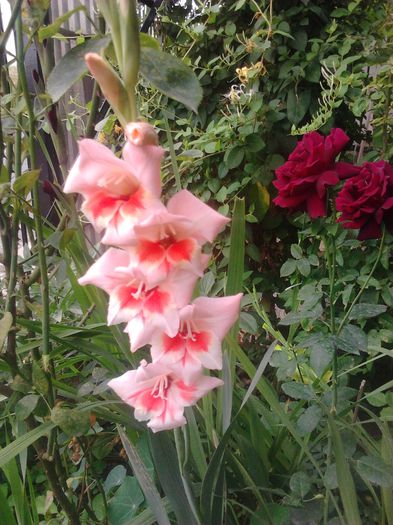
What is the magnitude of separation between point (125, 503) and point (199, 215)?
738mm

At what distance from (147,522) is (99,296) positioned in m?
0.38

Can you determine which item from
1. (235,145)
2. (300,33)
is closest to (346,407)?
(235,145)

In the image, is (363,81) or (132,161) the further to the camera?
(363,81)

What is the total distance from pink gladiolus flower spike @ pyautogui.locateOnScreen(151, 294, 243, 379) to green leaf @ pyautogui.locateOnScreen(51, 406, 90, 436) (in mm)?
229

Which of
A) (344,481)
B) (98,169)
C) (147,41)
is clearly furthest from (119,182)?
(344,481)

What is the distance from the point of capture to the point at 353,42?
5.07 ft

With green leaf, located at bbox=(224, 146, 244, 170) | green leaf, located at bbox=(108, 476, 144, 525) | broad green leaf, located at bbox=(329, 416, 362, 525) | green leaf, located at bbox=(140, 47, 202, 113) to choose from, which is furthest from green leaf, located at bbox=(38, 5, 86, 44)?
green leaf, located at bbox=(224, 146, 244, 170)

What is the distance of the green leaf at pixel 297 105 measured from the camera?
1.62 m

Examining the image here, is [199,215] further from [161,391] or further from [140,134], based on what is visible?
[161,391]

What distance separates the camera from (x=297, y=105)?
1.62 m

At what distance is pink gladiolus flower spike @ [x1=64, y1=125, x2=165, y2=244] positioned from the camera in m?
0.41

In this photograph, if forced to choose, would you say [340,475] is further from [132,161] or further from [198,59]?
[198,59]

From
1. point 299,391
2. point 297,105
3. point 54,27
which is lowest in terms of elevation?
point 299,391

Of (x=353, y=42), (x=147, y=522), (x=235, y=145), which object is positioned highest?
(x=353, y=42)
